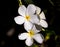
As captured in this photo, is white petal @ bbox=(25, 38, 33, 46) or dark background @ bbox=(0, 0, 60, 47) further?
dark background @ bbox=(0, 0, 60, 47)

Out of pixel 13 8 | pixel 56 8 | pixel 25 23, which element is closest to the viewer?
pixel 25 23

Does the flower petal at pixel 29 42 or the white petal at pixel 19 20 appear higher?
the white petal at pixel 19 20

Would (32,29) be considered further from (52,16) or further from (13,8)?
(52,16)

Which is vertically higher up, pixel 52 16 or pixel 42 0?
pixel 42 0

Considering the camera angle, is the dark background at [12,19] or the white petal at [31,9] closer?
the white petal at [31,9]

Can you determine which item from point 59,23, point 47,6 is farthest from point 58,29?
point 47,6

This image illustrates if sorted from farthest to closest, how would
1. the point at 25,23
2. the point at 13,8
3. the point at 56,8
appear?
the point at 56,8, the point at 13,8, the point at 25,23
